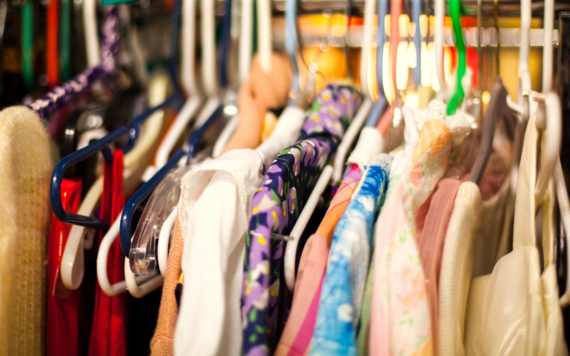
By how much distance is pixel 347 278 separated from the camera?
16.4 inches

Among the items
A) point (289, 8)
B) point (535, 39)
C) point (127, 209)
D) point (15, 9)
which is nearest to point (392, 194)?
point (127, 209)

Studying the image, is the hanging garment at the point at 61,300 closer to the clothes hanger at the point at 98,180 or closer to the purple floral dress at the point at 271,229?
the clothes hanger at the point at 98,180

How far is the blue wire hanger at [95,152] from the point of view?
0.53 meters

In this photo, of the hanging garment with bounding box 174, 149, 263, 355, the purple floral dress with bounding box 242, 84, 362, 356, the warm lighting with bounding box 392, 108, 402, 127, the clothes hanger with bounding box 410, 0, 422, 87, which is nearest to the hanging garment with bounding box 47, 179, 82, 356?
the hanging garment with bounding box 174, 149, 263, 355

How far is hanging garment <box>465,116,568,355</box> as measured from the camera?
464 millimetres

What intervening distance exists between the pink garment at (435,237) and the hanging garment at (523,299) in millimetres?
81

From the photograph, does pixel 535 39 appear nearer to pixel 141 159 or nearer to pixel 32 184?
pixel 141 159

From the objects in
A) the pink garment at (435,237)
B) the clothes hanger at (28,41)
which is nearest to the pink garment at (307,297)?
the pink garment at (435,237)

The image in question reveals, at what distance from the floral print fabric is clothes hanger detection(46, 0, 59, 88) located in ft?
2.83

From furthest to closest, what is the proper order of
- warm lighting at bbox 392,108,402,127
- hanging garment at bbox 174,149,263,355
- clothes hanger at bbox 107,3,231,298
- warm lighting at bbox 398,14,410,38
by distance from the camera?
1. warm lighting at bbox 398,14,410,38
2. warm lighting at bbox 392,108,402,127
3. clothes hanger at bbox 107,3,231,298
4. hanging garment at bbox 174,149,263,355

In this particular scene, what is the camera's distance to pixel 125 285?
587mm

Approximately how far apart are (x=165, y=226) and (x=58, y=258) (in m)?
0.20

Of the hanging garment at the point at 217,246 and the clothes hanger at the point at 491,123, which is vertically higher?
the clothes hanger at the point at 491,123

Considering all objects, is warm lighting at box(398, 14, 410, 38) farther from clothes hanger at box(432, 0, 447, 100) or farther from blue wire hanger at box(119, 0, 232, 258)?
blue wire hanger at box(119, 0, 232, 258)
